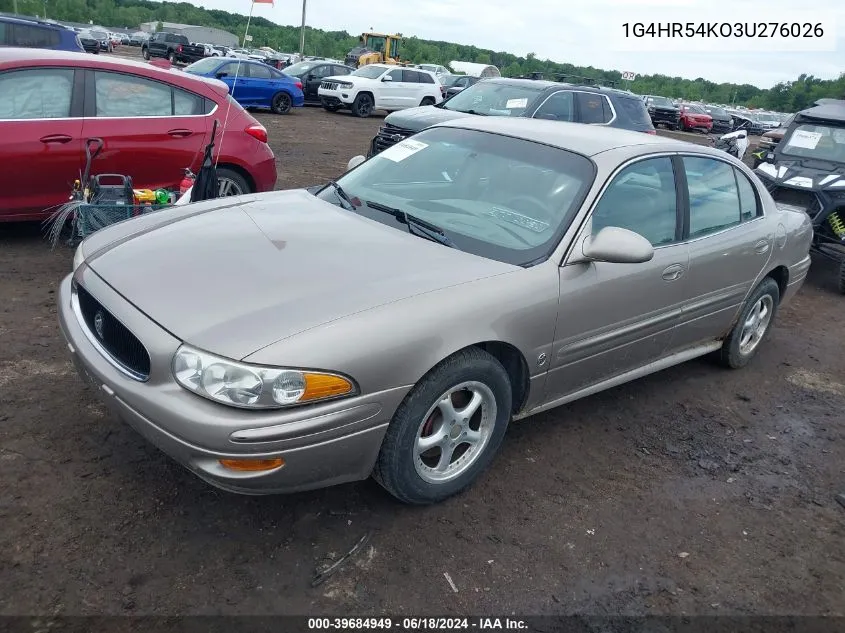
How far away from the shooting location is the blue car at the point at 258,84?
17312mm

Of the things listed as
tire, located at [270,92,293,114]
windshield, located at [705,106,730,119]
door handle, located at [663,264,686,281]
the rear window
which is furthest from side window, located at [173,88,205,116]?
windshield, located at [705,106,730,119]

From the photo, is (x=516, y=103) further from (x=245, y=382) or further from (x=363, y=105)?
(x=363, y=105)

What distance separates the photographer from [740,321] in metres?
4.67

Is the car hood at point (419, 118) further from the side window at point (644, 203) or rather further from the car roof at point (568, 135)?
the side window at point (644, 203)

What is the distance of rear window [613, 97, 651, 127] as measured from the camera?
1102 cm

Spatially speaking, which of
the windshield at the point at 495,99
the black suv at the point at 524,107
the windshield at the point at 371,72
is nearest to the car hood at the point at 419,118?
the black suv at the point at 524,107

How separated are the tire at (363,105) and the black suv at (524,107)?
10.7 metres

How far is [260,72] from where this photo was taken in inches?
731

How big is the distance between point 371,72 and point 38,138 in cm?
1754

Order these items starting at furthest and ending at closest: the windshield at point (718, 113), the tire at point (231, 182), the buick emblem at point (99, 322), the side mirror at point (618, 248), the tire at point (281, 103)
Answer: the windshield at point (718, 113) → the tire at point (281, 103) → the tire at point (231, 182) → the side mirror at point (618, 248) → the buick emblem at point (99, 322)

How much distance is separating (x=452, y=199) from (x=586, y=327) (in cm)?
96

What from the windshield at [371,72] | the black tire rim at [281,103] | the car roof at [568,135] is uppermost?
the car roof at [568,135]

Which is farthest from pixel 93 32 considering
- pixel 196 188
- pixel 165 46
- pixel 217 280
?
pixel 217 280

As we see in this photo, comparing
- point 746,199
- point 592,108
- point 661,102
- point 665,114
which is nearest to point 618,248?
point 746,199
